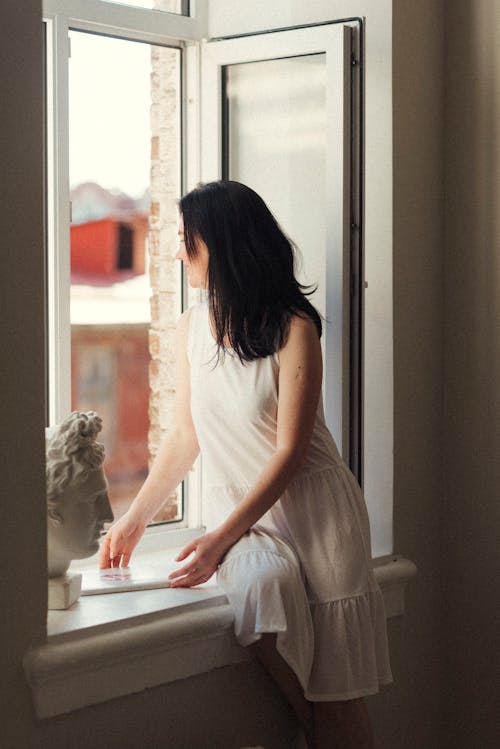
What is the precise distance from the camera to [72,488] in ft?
7.12

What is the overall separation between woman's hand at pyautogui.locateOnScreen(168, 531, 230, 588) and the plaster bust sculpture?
0.26 m

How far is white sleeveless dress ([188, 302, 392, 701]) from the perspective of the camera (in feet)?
7.66

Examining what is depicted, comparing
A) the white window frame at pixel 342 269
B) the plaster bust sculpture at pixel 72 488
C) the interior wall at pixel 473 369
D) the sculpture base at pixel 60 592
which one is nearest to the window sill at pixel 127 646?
the sculpture base at pixel 60 592

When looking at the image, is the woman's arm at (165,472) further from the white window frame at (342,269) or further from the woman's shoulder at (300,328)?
the white window frame at (342,269)

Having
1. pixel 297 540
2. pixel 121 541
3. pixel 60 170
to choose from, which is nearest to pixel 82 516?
pixel 121 541

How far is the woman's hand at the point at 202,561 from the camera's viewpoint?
7.77 feet

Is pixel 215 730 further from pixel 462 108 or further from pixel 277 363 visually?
pixel 462 108

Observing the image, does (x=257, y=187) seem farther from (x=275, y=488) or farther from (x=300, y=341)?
(x=275, y=488)

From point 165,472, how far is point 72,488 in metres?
0.46

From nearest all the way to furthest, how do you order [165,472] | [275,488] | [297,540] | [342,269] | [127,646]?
[127,646]
[275,488]
[297,540]
[165,472]
[342,269]

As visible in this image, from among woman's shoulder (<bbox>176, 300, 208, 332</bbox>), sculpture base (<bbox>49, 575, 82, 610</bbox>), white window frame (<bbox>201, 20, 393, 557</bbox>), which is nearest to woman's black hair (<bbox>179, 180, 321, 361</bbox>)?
woman's shoulder (<bbox>176, 300, 208, 332</bbox>)

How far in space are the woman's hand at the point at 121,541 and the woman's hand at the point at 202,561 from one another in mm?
192

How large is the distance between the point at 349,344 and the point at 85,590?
939 mm

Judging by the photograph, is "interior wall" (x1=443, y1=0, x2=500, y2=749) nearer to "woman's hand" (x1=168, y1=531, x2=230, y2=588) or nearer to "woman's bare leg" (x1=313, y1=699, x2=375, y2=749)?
"woman's bare leg" (x1=313, y1=699, x2=375, y2=749)
